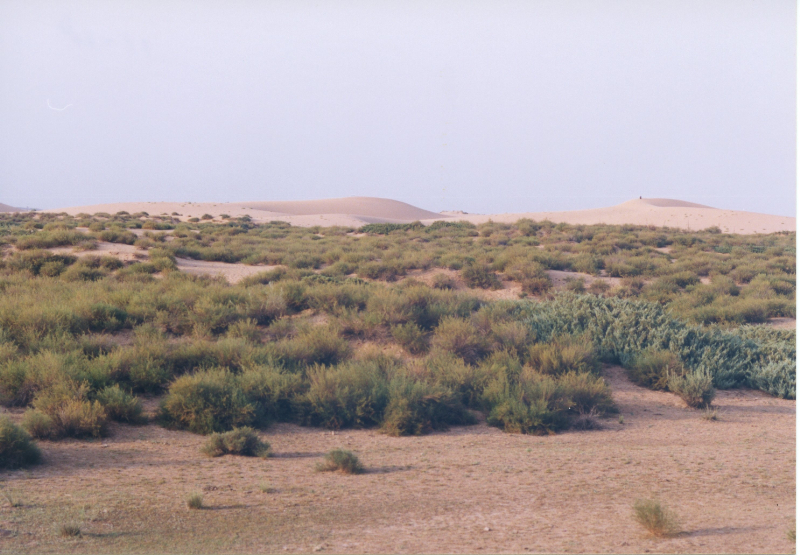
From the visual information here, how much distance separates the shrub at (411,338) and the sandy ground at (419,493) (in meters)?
3.29

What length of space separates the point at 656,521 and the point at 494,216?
3557 inches

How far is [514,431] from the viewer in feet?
27.7

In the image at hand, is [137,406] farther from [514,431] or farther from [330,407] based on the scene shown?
[514,431]

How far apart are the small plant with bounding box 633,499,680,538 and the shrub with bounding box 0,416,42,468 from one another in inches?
237

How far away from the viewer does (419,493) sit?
5.94 metres

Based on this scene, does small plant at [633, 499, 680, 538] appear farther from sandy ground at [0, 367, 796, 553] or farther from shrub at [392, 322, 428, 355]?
shrub at [392, 322, 428, 355]

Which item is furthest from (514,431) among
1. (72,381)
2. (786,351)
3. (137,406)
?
(786,351)

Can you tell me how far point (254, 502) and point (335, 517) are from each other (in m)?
0.85

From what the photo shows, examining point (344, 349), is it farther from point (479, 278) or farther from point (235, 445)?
point (479, 278)

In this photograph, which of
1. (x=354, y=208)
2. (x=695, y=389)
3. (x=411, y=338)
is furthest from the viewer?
(x=354, y=208)

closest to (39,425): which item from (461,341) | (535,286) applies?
(461,341)

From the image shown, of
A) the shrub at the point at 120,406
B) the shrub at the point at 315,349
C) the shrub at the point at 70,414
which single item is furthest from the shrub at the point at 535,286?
the shrub at the point at 70,414

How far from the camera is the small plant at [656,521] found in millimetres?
4609

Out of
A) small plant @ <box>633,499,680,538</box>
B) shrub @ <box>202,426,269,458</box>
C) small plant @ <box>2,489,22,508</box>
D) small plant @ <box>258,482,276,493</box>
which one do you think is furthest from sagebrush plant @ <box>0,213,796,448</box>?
small plant @ <box>633,499,680,538</box>
